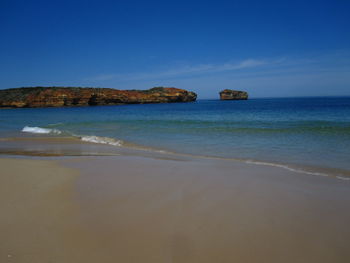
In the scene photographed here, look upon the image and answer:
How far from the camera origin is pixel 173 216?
11.7 feet

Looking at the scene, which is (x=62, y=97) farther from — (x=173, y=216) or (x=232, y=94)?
(x=232, y=94)

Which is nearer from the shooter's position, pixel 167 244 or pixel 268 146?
pixel 167 244

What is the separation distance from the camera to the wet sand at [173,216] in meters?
2.69

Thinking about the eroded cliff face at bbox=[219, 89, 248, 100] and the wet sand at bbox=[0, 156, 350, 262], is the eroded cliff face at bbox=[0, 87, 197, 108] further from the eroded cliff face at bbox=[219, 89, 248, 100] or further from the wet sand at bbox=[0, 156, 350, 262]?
the wet sand at bbox=[0, 156, 350, 262]

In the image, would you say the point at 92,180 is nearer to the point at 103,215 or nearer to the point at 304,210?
the point at 103,215

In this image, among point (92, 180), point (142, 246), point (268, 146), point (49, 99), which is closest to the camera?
point (142, 246)

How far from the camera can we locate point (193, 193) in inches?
179

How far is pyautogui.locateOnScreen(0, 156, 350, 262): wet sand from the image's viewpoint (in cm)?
269

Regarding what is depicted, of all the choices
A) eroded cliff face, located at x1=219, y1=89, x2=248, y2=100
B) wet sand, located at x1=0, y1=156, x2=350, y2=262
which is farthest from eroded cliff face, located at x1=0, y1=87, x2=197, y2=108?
wet sand, located at x1=0, y1=156, x2=350, y2=262

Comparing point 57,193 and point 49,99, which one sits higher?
point 49,99

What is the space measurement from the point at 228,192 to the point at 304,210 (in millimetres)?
1293

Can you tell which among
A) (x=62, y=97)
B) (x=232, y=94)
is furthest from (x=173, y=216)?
(x=232, y=94)

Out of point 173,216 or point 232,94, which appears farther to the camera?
point 232,94

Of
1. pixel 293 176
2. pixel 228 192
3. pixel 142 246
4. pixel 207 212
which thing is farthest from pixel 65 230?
pixel 293 176
